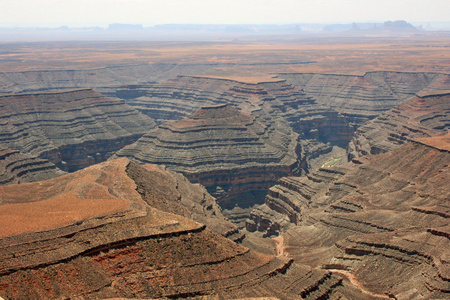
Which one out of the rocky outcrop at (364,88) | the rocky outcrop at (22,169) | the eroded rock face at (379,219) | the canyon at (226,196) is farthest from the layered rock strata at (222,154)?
the rocky outcrop at (364,88)

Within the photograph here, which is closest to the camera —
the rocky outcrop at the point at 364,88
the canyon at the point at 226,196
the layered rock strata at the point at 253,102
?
the canyon at the point at 226,196

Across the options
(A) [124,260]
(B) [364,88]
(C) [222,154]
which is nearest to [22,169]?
(C) [222,154]

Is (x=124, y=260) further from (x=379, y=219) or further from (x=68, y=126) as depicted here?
(x=68, y=126)

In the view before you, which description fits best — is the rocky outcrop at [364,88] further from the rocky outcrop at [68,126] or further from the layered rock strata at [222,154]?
the rocky outcrop at [68,126]

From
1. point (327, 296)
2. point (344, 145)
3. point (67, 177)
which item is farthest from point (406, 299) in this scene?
point (344, 145)

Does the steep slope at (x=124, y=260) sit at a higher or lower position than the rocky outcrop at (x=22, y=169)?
higher

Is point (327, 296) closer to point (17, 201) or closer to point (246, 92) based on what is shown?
point (17, 201)
